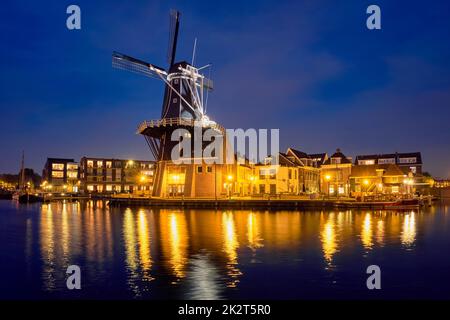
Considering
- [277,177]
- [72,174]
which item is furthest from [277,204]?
[72,174]

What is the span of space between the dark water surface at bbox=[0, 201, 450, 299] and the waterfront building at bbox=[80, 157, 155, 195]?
94.8 metres

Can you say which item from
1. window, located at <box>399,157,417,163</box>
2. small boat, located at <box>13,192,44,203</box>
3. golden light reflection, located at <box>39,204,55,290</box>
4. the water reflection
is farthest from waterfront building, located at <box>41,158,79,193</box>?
golden light reflection, located at <box>39,204,55,290</box>

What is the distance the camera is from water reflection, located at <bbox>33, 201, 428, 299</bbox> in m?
17.5

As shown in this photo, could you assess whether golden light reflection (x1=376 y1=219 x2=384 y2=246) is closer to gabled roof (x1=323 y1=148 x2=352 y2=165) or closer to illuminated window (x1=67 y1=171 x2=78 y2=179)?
gabled roof (x1=323 y1=148 x2=352 y2=165)

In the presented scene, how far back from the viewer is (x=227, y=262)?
68.3 ft

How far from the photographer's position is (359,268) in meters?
19.3

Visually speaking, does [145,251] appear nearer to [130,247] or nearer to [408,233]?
[130,247]

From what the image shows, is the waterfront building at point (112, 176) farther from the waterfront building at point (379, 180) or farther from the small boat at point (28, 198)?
the waterfront building at point (379, 180)

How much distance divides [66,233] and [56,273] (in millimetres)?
15668

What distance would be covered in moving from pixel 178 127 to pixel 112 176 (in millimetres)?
74423

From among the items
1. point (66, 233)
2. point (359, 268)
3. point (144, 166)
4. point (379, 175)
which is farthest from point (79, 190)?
point (359, 268)

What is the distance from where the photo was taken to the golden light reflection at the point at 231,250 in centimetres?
1748

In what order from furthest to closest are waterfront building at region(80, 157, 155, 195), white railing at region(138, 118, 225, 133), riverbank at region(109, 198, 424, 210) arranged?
1. waterfront building at region(80, 157, 155, 195)
2. white railing at region(138, 118, 225, 133)
3. riverbank at region(109, 198, 424, 210)

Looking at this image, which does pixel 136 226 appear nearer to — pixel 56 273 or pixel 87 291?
pixel 56 273
